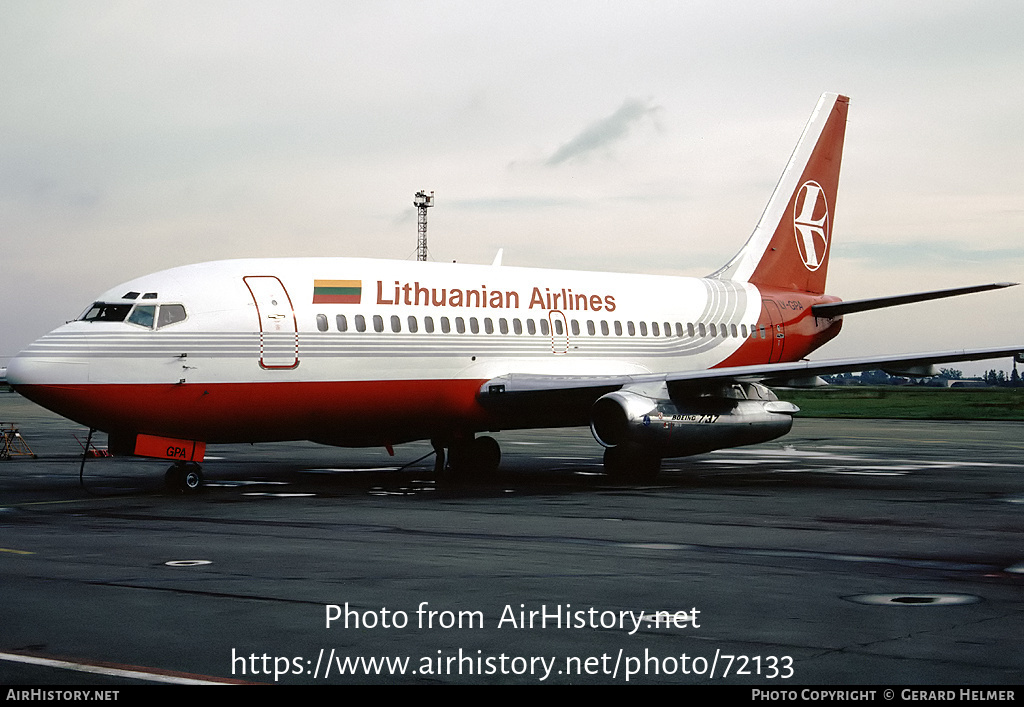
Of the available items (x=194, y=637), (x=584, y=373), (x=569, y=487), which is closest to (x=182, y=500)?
(x=569, y=487)

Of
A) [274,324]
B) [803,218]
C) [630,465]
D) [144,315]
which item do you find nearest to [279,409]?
[274,324]

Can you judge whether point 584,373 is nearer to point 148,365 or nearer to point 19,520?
point 148,365

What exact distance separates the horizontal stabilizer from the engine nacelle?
4789mm

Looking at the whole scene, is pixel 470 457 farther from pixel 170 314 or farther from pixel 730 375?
pixel 170 314

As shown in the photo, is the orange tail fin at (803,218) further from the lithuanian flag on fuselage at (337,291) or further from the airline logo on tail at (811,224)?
the lithuanian flag on fuselage at (337,291)

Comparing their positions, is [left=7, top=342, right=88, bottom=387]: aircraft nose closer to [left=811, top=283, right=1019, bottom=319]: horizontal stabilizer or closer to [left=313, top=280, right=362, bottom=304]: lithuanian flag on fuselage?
[left=313, top=280, right=362, bottom=304]: lithuanian flag on fuselage

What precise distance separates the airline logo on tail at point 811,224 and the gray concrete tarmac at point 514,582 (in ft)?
35.0

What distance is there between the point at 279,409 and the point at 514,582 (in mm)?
10646

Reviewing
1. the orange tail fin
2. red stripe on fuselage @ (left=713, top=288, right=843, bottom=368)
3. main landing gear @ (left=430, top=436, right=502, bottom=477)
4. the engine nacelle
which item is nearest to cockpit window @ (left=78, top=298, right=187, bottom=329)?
main landing gear @ (left=430, top=436, right=502, bottom=477)

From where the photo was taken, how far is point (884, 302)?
27.7 metres

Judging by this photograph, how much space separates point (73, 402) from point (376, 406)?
17.8 ft

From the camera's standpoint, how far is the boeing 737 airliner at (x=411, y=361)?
766 inches

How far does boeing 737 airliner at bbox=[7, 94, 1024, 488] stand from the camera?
19453mm

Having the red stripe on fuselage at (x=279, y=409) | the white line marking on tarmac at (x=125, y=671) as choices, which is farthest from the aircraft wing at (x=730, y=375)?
the white line marking on tarmac at (x=125, y=671)
